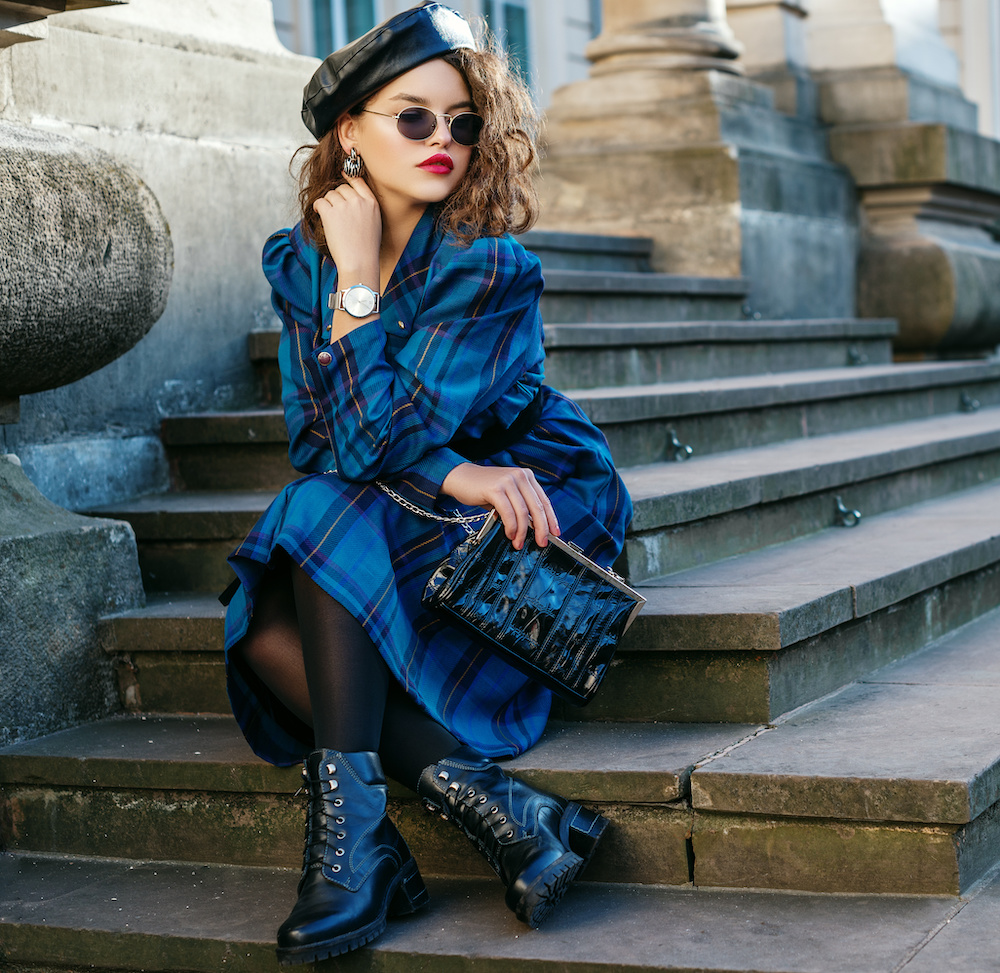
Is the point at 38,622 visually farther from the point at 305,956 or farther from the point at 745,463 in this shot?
the point at 745,463

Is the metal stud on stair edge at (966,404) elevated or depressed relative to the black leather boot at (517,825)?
elevated

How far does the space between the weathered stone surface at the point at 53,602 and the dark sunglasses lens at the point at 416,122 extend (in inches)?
45.5

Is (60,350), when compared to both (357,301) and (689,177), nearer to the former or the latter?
(357,301)

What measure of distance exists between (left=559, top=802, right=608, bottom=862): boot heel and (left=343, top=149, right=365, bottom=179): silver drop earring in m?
1.27

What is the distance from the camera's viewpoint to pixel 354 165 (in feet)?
9.34

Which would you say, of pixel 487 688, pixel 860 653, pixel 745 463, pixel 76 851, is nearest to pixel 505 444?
pixel 487 688

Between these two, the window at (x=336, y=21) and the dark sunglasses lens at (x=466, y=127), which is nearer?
the dark sunglasses lens at (x=466, y=127)

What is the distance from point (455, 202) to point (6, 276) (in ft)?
3.09

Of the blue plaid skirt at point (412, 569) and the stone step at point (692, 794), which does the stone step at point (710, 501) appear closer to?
the blue plaid skirt at point (412, 569)

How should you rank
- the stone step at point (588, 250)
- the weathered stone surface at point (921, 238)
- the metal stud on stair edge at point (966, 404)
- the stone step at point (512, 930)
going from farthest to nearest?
the weathered stone surface at point (921, 238) < the metal stud on stair edge at point (966, 404) < the stone step at point (588, 250) < the stone step at point (512, 930)

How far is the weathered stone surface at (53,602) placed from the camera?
3.04 meters

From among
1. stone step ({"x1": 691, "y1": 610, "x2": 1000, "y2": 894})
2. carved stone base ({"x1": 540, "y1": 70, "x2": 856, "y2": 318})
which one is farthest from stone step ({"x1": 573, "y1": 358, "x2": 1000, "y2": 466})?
stone step ({"x1": 691, "y1": 610, "x2": 1000, "y2": 894})

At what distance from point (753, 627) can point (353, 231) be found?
3.49 feet

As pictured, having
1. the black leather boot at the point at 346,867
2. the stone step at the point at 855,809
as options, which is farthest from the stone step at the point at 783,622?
the black leather boot at the point at 346,867
